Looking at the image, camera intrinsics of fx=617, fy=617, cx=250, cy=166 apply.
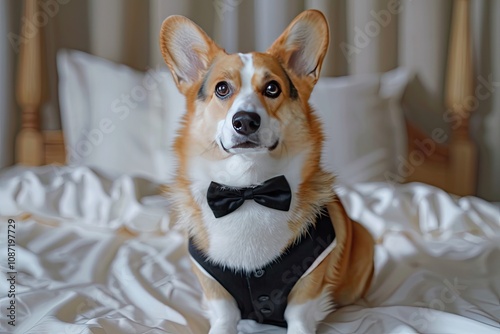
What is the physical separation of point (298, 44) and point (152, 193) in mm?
943

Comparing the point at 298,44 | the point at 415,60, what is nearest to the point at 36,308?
the point at 298,44

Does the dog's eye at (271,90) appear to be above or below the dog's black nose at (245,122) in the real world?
above

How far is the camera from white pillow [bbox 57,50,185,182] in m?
1.99

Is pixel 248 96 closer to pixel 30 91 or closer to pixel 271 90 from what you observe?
pixel 271 90

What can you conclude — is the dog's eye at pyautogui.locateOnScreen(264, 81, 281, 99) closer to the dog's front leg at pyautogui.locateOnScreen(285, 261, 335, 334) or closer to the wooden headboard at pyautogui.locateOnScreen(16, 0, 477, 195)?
the dog's front leg at pyautogui.locateOnScreen(285, 261, 335, 334)

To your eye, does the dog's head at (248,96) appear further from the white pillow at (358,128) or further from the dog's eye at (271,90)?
the white pillow at (358,128)

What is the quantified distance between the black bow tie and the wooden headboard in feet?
3.87

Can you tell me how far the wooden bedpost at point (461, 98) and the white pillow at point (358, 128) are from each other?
0.28 m

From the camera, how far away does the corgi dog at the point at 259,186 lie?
103 cm

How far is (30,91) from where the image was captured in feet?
7.05

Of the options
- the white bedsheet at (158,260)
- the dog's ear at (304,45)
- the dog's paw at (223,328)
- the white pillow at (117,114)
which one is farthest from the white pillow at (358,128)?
the dog's paw at (223,328)

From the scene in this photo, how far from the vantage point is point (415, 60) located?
2.21 m

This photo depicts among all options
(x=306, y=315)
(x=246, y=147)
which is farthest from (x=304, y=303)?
(x=246, y=147)

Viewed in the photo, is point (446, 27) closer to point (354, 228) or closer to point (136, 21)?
point (136, 21)
